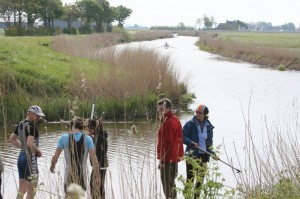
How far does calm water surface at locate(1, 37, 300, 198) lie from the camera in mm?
6680

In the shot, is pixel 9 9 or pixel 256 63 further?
pixel 9 9

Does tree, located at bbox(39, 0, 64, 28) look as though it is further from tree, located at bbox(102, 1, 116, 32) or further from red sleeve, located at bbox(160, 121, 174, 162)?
red sleeve, located at bbox(160, 121, 174, 162)

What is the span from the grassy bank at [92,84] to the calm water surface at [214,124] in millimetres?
825

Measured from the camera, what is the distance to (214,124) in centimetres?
1727

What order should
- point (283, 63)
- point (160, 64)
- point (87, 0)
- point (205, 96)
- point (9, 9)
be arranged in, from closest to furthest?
point (160, 64)
point (205, 96)
point (283, 63)
point (9, 9)
point (87, 0)

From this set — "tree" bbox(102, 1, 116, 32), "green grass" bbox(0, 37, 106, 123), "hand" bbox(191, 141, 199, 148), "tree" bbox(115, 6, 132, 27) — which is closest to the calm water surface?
"hand" bbox(191, 141, 199, 148)

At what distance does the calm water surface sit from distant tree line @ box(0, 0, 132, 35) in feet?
75.0

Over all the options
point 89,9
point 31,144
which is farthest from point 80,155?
point 89,9

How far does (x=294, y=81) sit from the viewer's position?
3133 cm

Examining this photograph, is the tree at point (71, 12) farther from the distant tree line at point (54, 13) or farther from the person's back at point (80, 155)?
the person's back at point (80, 155)

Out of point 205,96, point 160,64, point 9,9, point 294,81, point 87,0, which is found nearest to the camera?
point 160,64

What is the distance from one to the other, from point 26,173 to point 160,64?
1405 cm

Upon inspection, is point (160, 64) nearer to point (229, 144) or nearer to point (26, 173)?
point (229, 144)

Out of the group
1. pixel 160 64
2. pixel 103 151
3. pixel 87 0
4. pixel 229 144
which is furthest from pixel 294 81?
pixel 87 0
